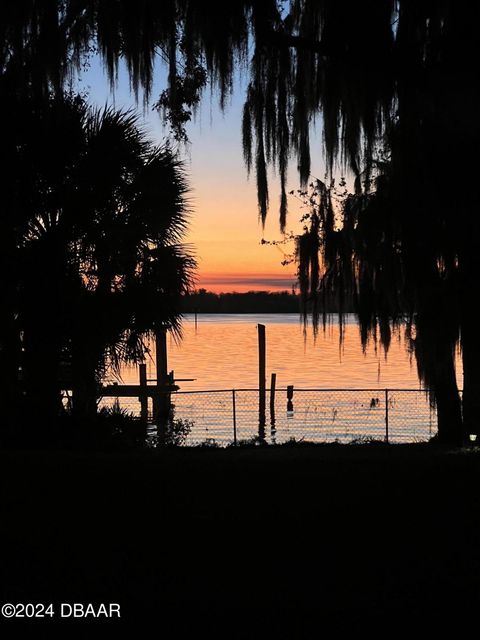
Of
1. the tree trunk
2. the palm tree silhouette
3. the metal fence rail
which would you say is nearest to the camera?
the tree trunk

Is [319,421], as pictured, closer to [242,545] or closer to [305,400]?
[305,400]

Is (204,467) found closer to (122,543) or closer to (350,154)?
(122,543)

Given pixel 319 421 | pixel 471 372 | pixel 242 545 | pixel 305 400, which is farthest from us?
pixel 305 400

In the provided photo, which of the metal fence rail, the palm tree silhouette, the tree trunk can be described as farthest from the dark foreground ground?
the metal fence rail

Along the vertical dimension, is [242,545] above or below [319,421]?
above

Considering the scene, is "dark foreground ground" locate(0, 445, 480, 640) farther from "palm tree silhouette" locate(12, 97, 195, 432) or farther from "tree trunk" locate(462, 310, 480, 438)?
"palm tree silhouette" locate(12, 97, 195, 432)

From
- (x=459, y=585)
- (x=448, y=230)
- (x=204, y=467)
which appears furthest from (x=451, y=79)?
(x=459, y=585)

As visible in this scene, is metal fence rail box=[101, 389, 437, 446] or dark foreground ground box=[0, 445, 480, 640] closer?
dark foreground ground box=[0, 445, 480, 640]

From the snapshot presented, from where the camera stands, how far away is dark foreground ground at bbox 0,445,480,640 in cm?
438

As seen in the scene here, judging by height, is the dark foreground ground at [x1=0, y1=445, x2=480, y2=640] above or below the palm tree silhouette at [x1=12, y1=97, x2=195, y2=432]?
below

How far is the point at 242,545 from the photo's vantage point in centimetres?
552

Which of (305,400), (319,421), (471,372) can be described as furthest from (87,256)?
(305,400)

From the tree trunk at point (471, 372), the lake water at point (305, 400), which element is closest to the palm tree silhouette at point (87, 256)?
the lake water at point (305, 400)

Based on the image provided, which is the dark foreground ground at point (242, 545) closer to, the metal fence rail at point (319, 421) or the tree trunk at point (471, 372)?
the tree trunk at point (471, 372)
